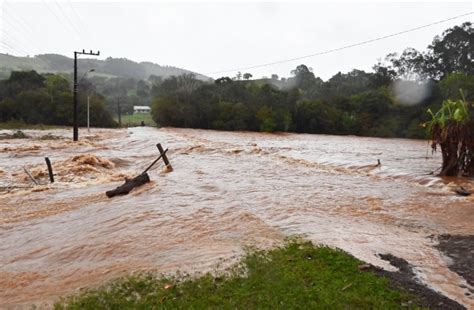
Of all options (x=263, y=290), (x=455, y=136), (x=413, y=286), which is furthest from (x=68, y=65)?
(x=413, y=286)

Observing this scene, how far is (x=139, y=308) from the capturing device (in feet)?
14.2

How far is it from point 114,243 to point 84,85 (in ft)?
266

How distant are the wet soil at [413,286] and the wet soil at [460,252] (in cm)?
52

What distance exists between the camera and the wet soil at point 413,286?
13.8 feet

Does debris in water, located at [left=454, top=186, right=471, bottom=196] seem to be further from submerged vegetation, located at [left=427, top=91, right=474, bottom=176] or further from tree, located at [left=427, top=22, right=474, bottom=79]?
tree, located at [left=427, top=22, right=474, bottom=79]

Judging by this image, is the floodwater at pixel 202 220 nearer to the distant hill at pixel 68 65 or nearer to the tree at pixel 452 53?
the tree at pixel 452 53

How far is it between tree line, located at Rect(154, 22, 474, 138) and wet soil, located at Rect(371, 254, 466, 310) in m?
47.5

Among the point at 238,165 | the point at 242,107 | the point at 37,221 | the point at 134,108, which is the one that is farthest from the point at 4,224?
the point at 134,108

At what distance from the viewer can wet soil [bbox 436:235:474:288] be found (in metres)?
5.23

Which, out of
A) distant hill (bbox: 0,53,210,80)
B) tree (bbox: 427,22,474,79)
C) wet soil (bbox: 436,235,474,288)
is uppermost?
distant hill (bbox: 0,53,210,80)

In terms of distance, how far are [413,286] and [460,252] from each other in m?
1.95

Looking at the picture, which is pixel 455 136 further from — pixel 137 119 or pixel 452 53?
pixel 137 119

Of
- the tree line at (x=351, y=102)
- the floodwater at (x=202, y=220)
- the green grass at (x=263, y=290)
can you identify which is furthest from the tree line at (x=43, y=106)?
the green grass at (x=263, y=290)

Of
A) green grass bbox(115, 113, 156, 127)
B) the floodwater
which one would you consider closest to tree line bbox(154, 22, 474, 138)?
green grass bbox(115, 113, 156, 127)
